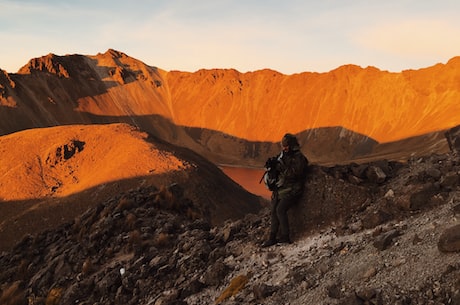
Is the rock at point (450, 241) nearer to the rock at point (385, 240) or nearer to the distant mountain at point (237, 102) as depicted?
the rock at point (385, 240)

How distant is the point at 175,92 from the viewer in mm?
117188

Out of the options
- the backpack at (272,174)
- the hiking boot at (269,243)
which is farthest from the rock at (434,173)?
the hiking boot at (269,243)

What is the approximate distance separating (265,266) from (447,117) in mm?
76079

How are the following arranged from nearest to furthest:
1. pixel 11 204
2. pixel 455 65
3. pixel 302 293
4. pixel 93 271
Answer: pixel 302 293, pixel 93 271, pixel 11 204, pixel 455 65

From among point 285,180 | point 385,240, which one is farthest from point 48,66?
point 385,240

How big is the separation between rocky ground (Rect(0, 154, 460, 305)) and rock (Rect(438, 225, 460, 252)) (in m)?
0.01

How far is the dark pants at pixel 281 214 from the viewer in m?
8.48

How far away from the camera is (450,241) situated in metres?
5.33

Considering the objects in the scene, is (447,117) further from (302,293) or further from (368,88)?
(302,293)

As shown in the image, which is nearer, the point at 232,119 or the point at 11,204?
the point at 11,204

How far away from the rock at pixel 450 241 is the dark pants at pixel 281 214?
3.37 metres

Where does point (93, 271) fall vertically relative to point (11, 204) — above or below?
above

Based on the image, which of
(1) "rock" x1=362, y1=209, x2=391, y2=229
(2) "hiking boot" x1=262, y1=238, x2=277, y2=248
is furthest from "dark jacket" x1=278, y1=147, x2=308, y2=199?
(1) "rock" x1=362, y1=209, x2=391, y2=229

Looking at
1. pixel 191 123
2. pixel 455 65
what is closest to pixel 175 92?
pixel 191 123
